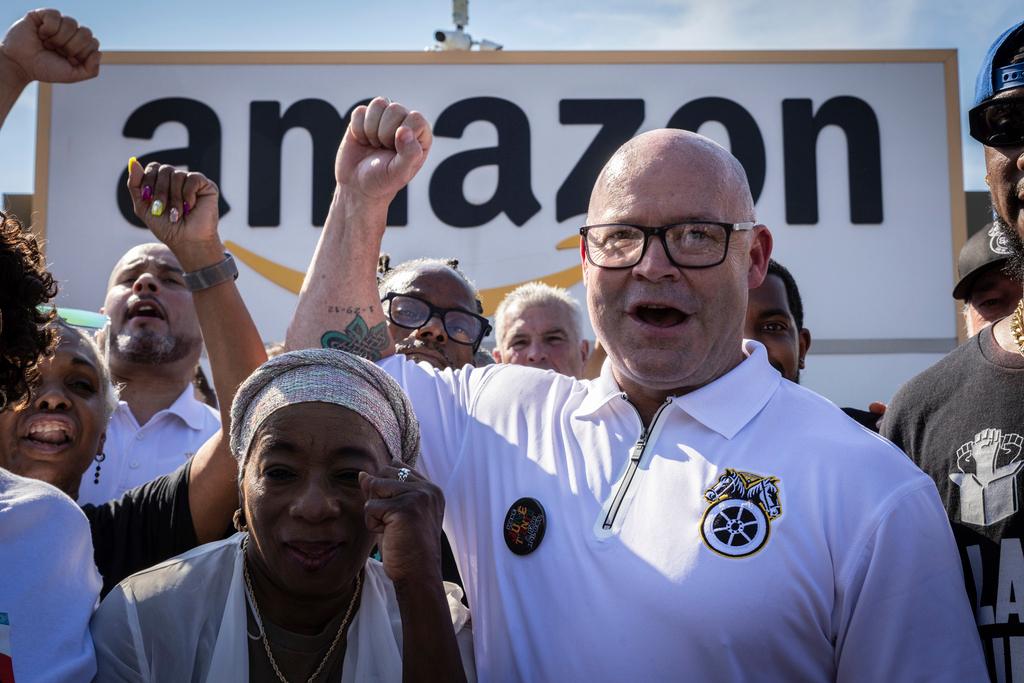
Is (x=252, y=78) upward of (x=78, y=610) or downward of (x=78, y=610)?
upward

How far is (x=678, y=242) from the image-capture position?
258cm

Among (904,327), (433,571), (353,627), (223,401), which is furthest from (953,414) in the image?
(904,327)

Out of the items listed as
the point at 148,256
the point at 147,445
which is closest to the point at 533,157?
the point at 148,256

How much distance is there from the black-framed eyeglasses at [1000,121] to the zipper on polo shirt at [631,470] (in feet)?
3.25

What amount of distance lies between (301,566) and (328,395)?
421 millimetres

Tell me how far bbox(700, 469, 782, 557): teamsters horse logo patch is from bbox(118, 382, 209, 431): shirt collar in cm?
288

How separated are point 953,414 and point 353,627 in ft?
5.24

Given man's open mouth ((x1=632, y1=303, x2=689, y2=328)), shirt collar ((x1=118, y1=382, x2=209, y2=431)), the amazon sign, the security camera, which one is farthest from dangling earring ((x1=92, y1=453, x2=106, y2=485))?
the security camera

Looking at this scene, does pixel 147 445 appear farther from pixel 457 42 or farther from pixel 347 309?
pixel 457 42

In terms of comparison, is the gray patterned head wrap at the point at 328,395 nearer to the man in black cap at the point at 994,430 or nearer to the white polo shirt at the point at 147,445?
the man in black cap at the point at 994,430

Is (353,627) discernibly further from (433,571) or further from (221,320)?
(221,320)

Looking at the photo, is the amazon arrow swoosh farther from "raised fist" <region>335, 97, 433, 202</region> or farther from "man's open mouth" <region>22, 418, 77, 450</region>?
"raised fist" <region>335, 97, 433, 202</region>

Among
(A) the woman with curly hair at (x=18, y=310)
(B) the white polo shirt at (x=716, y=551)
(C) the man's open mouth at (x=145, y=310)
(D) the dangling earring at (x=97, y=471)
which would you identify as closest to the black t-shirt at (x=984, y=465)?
(B) the white polo shirt at (x=716, y=551)

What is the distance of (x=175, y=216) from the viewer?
3047mm
